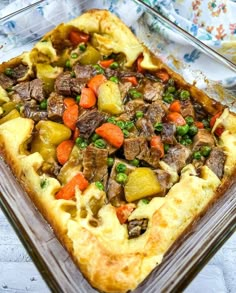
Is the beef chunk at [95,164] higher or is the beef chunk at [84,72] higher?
the beef chunk at [84,72]

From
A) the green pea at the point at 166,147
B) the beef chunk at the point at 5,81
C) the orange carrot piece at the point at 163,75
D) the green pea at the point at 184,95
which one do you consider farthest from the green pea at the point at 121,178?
the beef chunk at the point at 5,81

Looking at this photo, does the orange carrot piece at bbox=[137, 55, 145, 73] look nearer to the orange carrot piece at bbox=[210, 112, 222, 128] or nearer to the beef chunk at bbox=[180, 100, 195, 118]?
the beef chunk at bbox=[180, 100, 195, 118]

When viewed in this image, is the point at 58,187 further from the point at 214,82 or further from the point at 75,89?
the point at 214,82

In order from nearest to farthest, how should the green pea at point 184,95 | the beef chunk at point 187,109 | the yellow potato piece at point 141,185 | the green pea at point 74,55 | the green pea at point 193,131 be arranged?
the yellow potato piece at point 141,185
the green pea at point 193,131
the beef chunk at point 187,109
the green pea at point 184,95
the green pea at point 74,55

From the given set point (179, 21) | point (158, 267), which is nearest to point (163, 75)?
point (179, 21)

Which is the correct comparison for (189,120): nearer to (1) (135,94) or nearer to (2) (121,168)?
(1) (135,94)

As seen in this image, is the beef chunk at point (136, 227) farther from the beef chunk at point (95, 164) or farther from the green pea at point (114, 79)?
the green pea at point (114, 79)
